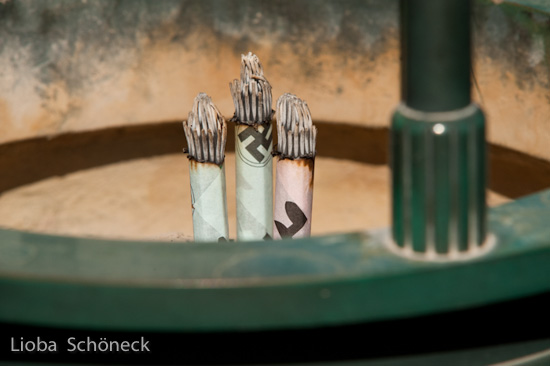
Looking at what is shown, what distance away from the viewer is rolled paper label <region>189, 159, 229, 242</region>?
6.53ft

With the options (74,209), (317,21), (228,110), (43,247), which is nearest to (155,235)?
(74,209)

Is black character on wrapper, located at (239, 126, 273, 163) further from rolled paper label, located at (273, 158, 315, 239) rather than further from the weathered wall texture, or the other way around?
the weathered wall texture

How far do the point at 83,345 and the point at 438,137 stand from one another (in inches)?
19.1

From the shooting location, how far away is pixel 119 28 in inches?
109

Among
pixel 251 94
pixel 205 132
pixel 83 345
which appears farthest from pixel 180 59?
pixel 83 345

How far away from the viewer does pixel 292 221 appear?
2039 millimetres

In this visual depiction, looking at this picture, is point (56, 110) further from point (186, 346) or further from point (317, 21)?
point (186, 346)

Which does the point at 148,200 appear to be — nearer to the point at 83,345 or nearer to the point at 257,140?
the point at 257,140

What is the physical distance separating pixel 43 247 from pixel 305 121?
836 millimetres

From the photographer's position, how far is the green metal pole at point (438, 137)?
116 cm

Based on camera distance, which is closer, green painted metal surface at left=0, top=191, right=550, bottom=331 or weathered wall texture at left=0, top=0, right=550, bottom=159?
green painted metal surface at left=0, top=191, right=550, bottom=331

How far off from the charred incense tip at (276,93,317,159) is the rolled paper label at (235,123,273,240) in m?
0.08

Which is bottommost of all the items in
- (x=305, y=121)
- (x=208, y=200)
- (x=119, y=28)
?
(x=208, y=200)

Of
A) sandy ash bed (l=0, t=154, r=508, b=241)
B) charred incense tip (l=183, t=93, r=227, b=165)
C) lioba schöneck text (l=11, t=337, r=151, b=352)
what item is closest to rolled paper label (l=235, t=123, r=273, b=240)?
charred incense tip (l=183, t=93, r=227, b=165)
